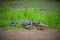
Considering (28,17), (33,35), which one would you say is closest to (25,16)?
(28,17)

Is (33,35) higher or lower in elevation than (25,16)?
lower

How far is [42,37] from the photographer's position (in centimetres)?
202

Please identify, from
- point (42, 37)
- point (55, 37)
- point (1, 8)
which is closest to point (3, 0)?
point (1, 8)

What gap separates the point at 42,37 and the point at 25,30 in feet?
0.95

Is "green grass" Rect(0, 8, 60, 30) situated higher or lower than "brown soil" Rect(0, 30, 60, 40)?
higher

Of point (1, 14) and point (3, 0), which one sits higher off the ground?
point (3, 0)

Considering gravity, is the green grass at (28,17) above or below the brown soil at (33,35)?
above

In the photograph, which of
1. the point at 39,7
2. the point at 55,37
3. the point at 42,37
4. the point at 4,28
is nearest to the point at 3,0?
the point at 4,28

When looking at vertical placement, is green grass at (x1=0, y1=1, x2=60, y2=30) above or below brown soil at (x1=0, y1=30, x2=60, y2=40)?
above

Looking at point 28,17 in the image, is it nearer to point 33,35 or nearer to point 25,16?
point 25,16

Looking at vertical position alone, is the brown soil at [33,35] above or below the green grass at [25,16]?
below

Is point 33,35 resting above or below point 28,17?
below

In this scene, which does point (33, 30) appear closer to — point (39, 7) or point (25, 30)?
point (25, 30)

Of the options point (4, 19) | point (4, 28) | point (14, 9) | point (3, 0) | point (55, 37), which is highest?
point (3, 0)
